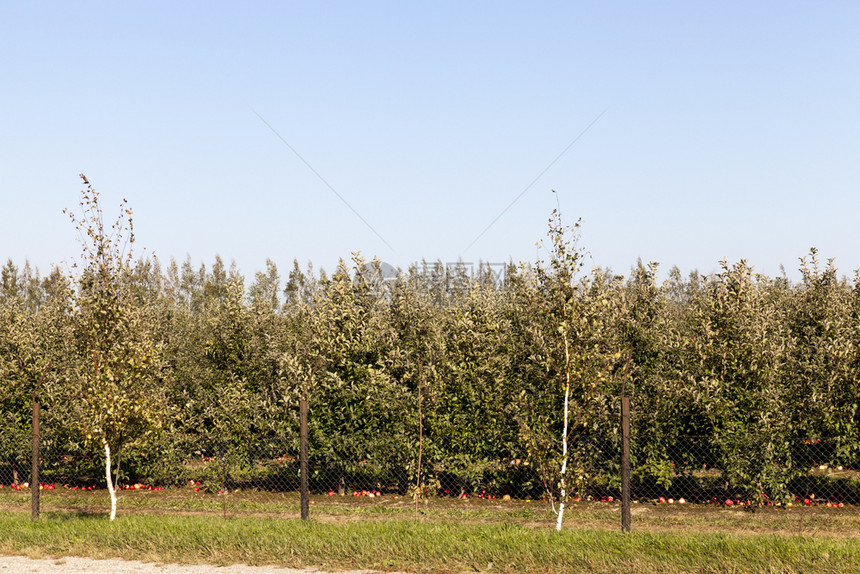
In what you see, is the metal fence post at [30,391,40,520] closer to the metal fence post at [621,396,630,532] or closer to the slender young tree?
the slender young tree

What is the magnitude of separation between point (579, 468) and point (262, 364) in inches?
398

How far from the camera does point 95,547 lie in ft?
32.2

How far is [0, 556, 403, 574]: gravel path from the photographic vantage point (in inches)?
340

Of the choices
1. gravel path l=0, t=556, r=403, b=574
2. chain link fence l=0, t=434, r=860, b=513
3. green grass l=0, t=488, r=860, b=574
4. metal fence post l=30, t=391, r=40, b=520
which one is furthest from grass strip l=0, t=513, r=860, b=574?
chain link fence l=0, t=434, r=860, b=513

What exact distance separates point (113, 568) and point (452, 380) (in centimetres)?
847

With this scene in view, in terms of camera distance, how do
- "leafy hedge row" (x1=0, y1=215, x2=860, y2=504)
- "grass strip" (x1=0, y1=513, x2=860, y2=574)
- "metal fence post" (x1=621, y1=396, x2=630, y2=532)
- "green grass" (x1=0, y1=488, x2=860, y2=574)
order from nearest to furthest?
"grass strip" (x1=0, y1=513, x2=860, y2=574) < "green grass" (x1=0, y1=488, x2=860, y2=574) < "metal fence post" (x1=621, y1=396, x2=630, y2=532) < "leafy hedge row" (x1=0, y1=215, x2=860, y2=504)

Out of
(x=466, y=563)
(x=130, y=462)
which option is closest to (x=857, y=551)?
(x=466, y=563)

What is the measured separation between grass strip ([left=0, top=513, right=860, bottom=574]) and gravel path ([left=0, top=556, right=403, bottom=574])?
0.20m

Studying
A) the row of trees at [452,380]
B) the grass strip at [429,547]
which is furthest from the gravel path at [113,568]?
the row of trees at [452,380]

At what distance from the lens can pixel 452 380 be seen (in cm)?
1608

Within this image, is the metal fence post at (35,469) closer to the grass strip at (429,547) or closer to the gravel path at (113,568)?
the grass strip at (429,547)

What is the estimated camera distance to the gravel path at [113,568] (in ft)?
28.3

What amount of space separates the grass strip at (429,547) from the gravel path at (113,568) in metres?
0.20

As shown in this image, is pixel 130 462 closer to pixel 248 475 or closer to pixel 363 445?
pixel 248 475
